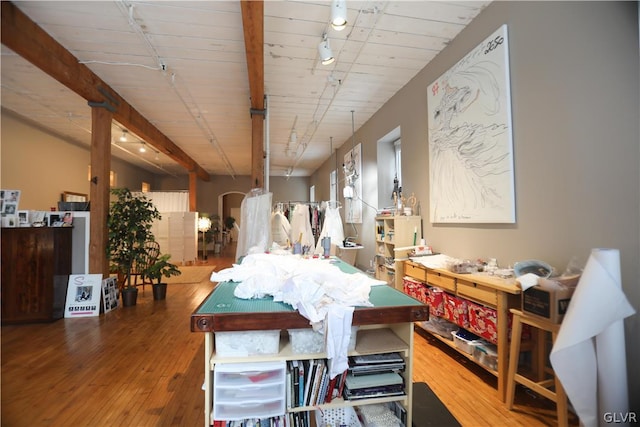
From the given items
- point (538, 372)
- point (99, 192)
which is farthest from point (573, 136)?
point (99, 192)

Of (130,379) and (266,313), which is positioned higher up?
(266,313)

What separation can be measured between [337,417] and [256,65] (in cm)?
306

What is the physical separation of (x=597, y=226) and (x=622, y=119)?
60 cm

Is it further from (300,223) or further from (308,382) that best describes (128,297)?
(308,382)

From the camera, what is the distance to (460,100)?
2662mm

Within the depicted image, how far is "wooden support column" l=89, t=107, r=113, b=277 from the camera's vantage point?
3.71m

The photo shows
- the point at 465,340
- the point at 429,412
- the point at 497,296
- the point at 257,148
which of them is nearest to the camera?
the point at 429,412

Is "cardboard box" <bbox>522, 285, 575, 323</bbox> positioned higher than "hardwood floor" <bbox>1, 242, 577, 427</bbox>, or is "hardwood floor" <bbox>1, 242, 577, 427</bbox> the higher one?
"cardboard box" <bbox>522, 285, 575, 323</bbox>

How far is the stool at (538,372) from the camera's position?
150cm

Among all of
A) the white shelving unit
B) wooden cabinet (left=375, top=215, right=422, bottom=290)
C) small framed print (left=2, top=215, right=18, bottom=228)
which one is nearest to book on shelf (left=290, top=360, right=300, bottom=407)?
the white shelving unit

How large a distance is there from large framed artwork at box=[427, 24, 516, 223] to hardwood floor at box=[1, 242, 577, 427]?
128cm

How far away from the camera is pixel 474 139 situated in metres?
2.49

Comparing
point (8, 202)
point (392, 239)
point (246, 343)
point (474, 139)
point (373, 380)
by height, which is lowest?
point (373, 380)

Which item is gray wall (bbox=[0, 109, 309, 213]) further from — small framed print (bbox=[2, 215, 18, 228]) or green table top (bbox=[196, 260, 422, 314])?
green table top (bbox=[196, 260, 422, 314])
